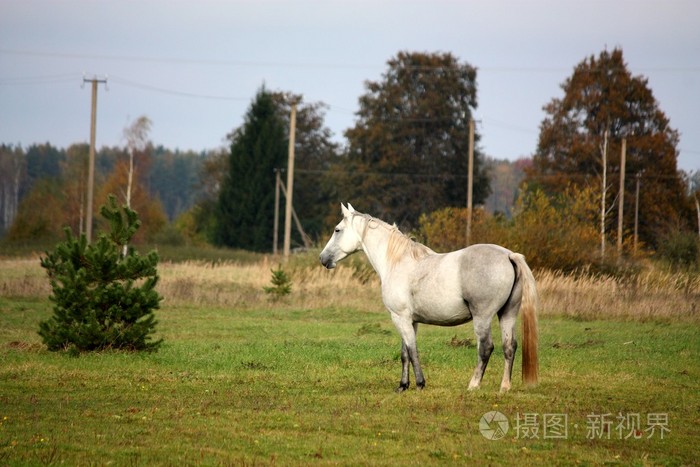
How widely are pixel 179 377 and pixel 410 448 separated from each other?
217 inches

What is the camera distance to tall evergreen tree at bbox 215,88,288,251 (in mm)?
65500

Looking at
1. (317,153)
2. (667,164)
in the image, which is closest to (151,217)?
(317,153)

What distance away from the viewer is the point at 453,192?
57375 mm

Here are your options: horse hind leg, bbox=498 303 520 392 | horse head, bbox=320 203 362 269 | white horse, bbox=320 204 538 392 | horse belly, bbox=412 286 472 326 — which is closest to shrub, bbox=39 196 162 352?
horse head, bbox=320 203 362 269

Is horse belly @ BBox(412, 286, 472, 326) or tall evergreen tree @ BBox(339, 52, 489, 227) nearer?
horse belly @ BBox(412, 286, 472, 326)

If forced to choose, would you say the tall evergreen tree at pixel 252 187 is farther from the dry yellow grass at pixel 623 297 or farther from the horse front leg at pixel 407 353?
the horse front leg at pixel 407 353

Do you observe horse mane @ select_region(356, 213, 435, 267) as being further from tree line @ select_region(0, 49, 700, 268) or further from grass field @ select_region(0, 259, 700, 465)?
tree line @ select_region(0, 49, 700, 268)

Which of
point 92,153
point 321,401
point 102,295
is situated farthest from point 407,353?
point 92,153

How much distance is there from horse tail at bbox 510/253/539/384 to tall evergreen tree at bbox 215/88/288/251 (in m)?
54.5

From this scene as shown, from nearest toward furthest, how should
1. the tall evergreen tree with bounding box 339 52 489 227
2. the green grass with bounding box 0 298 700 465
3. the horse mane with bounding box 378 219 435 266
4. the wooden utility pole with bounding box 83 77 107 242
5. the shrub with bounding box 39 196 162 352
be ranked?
the green grass with bounding box 0 298 700 465, the horse mane with bounding box 378 219 435 266, the shrub with bounding box 39 196 162 352, the wooden utility pole with bounding box 83 77 107 242, the tall evergreen tree with bounding box 339 52 489 227

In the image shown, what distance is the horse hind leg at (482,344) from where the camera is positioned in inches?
435

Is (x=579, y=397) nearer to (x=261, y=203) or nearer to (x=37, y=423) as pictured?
(x=37, y=423)

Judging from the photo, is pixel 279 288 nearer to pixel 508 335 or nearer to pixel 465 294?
pixel 508 335

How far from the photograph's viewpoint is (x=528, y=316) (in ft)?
36.2
